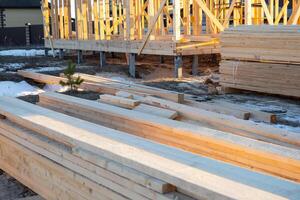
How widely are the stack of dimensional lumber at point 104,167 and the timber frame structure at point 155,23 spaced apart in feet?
26.0

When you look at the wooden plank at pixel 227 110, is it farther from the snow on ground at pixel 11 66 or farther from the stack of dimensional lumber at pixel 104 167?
the snow on ground at pixel 11 66

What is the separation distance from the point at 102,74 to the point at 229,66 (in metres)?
4.98

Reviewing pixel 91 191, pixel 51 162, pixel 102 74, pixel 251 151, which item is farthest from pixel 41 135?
pixel 102 74

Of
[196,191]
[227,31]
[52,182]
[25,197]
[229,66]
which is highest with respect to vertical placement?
[227,31]

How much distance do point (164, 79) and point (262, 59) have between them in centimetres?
393

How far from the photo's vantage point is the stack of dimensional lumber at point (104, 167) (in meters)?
2.96

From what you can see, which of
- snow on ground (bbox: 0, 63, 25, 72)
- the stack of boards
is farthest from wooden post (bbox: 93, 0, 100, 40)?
the stack of boards

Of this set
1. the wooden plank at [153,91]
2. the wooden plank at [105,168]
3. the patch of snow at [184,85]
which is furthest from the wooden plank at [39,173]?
the patch of snow at [184,85]

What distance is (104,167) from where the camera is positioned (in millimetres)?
3748

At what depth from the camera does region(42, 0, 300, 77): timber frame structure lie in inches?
518

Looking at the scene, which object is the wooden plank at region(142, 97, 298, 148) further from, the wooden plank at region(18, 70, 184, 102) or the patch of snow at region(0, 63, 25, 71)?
the patch of snow at region(0, 63, 25, 71)

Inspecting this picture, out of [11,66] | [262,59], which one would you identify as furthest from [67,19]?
[262,59]

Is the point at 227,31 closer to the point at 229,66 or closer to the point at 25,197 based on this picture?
the point at 229,66

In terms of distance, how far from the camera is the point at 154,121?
5152mm
